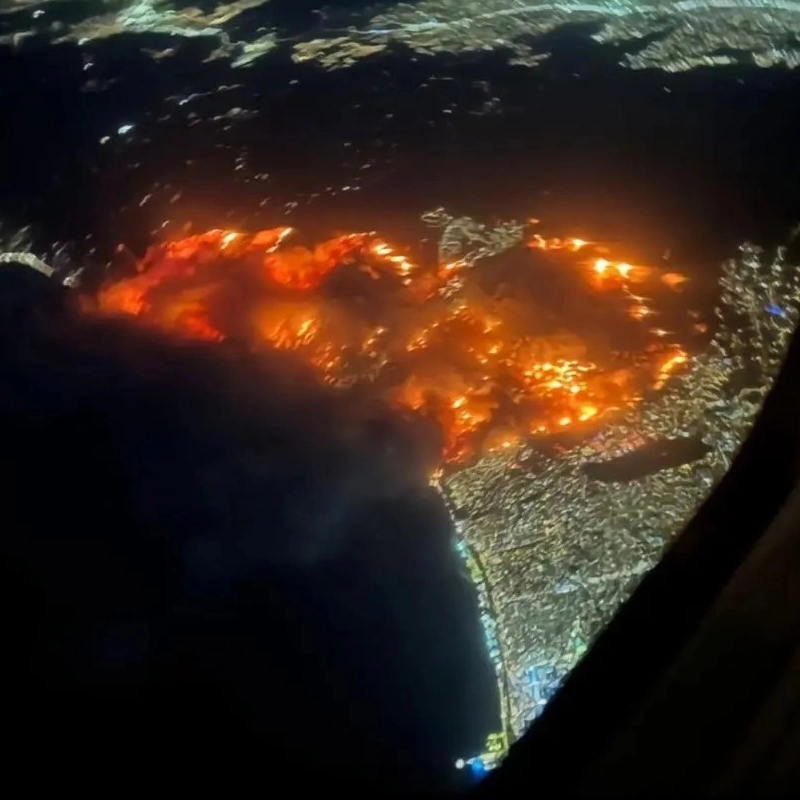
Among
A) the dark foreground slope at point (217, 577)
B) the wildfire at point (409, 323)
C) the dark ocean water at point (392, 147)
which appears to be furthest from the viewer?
the dark ocean water at point (392, 147)

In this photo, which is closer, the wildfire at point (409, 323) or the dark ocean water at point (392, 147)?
the wildfire at point (409, 323)

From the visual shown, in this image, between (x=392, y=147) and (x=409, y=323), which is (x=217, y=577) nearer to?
(x=409, y=323)

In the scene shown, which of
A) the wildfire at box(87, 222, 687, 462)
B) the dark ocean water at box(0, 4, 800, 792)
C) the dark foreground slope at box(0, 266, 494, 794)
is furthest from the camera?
the dark ocean water at box(0, 4, 800, 792)

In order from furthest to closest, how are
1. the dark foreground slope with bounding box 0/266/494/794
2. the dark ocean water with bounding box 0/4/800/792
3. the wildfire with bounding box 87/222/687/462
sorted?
the dark ocean water with bounding box 0/4/800/792 < the wildfire with bounding box 87/222/687/462 < the dark foreground slope with bounding box 0/266/494/794

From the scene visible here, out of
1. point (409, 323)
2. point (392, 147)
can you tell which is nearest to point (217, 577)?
point (409, 323)

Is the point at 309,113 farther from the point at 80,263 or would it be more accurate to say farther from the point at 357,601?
the point at 357,601

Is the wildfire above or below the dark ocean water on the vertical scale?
below

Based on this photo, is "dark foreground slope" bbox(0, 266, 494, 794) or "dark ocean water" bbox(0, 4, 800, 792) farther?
"dark ocean water" bbox(0, 4, 800, 792)
